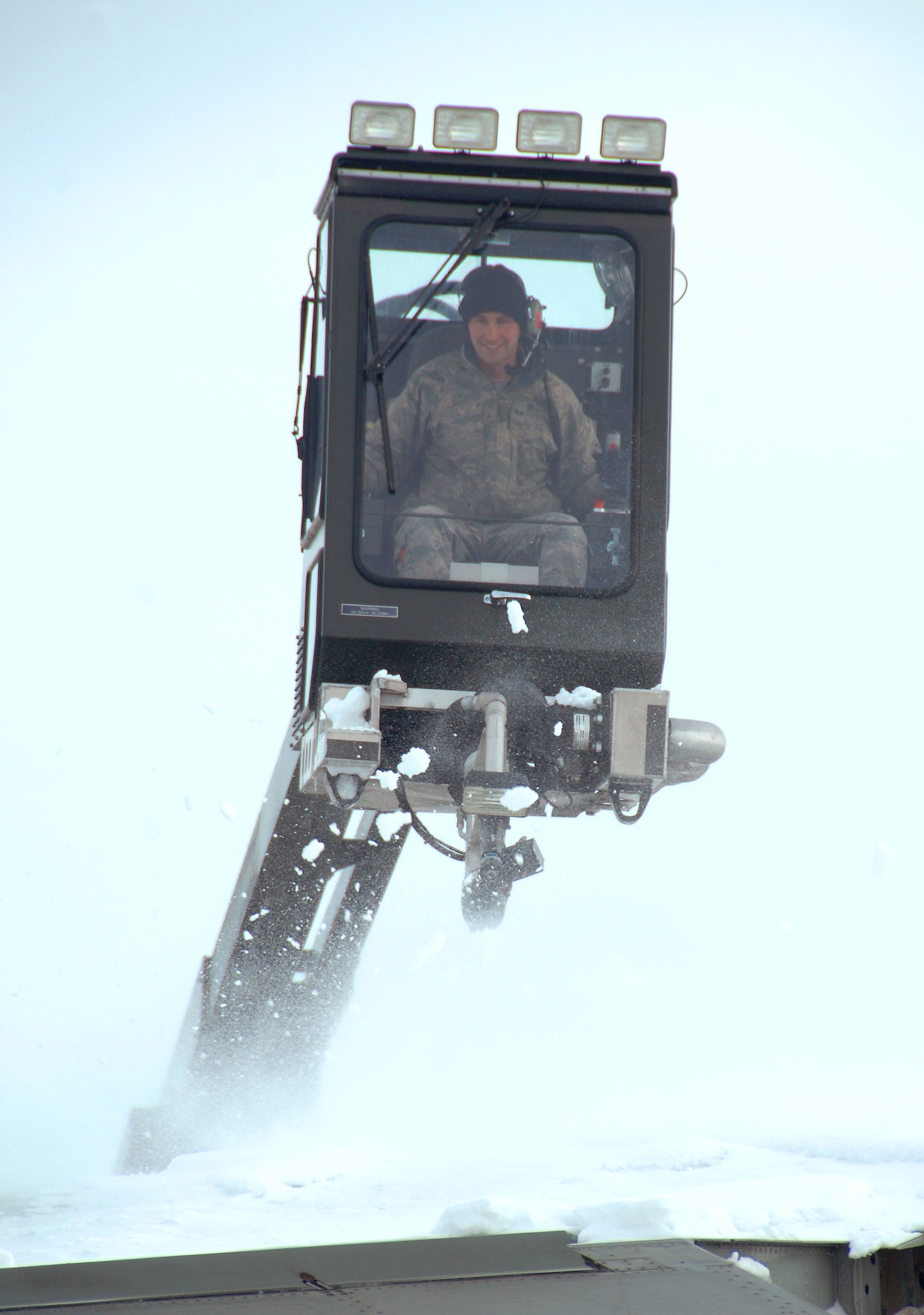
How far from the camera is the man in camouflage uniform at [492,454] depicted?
4059mm

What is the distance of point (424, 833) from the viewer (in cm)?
394

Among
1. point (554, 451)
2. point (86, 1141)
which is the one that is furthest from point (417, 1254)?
point (86, 1141)

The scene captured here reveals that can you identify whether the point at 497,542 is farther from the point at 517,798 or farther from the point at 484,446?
the point at 517,798

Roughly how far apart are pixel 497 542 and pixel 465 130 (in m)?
1.23

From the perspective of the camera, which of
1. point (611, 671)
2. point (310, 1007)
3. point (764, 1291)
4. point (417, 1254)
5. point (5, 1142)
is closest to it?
point (764, 1291)

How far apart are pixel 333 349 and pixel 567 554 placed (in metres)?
0.91

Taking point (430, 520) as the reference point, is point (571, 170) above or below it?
above

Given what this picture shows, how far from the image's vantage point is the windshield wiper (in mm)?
4066

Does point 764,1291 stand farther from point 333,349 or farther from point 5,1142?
point 5,1142

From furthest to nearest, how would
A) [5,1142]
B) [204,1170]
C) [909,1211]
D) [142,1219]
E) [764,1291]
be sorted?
[5,1142] → [204,1170] → [142,1219] → [909,1211] → [764,1291]

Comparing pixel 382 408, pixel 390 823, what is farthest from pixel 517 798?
pixel 390 823

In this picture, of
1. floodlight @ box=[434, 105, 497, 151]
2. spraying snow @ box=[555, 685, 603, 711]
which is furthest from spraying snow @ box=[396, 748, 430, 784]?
floodlight @ box=[434, 105, 497, 151]

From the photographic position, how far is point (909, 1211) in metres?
3.33

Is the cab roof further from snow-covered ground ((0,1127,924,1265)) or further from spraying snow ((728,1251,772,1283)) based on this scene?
spraying snow ((728,1251,772,1283))
